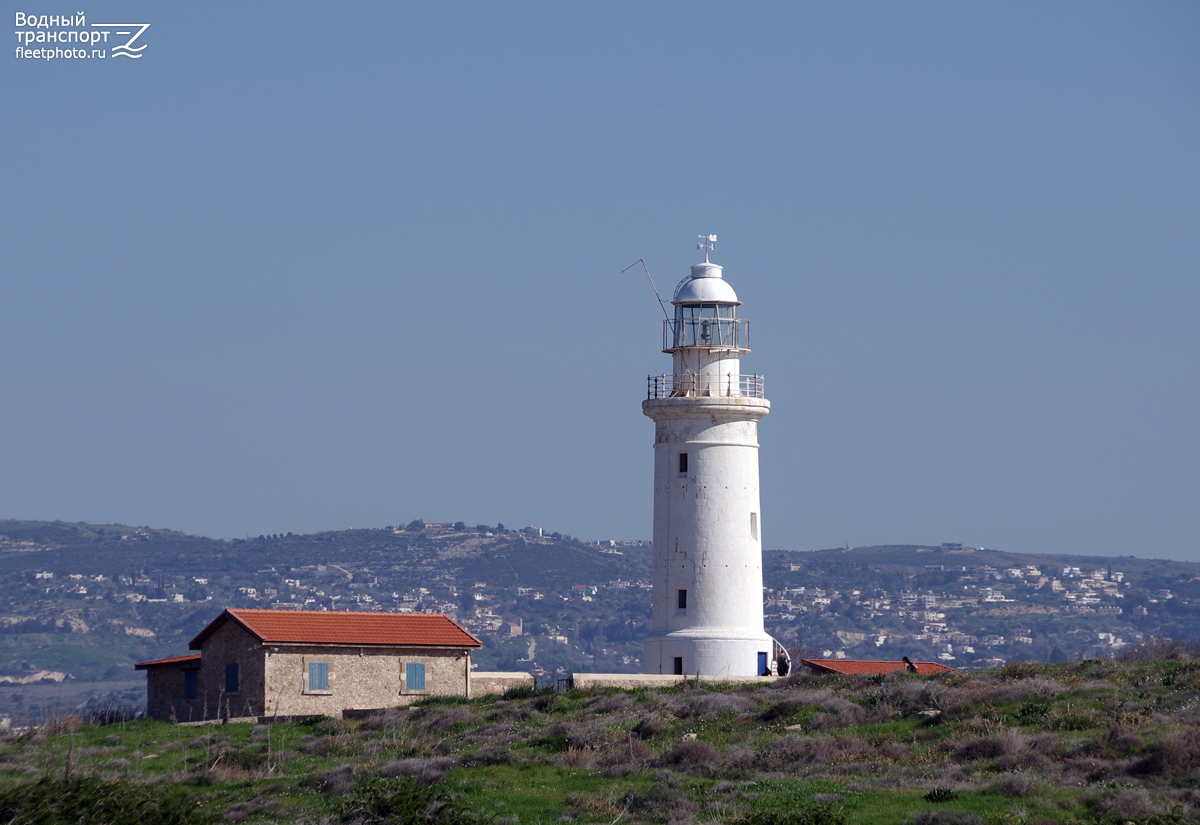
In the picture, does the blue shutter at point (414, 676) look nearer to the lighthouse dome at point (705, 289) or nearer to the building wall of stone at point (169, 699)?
the building wall of stone at point (169, 699)

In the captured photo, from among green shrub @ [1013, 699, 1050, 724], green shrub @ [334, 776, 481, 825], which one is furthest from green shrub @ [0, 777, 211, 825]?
green shrub @ [1013, 699, 1050, 724]

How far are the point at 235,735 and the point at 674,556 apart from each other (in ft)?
38.5

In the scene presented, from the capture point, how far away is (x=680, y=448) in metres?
40.5

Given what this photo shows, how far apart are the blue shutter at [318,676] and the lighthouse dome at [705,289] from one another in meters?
12.9

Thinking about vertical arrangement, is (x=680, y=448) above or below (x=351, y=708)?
above

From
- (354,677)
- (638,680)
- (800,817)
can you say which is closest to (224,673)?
(354,677)

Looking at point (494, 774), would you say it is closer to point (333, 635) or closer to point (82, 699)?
point (333, 635)

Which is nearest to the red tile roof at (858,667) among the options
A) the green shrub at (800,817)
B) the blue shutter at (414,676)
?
the blue shutter at (414,676)

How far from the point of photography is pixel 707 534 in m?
40.0

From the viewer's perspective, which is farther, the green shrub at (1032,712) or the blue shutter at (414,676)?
the blue shutter at (414,676)

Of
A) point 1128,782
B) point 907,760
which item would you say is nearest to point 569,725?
point 907,760

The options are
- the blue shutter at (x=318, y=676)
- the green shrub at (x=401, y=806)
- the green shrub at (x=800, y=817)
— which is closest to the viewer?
the green shrub at (x=800, y=817)

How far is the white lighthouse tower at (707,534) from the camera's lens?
3988cm

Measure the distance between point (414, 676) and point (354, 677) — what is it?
4.78 feet
